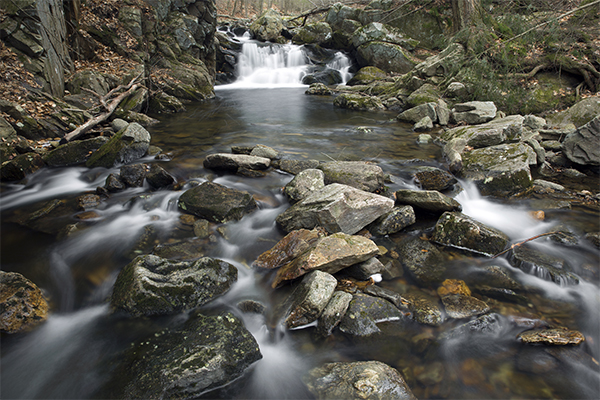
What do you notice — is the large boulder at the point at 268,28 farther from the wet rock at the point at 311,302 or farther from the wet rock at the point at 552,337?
the wet rock at the point at 552,337

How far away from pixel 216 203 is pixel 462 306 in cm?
365

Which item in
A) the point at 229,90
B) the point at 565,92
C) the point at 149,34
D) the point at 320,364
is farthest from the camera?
the point at 229,90

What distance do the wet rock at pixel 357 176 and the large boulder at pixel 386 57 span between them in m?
16.9

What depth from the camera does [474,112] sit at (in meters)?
9.70

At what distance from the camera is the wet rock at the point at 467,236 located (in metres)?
4.19

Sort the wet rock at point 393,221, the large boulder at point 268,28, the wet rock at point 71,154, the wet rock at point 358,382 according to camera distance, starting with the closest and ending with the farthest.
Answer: the wet rock at point 358,382 → the wet rock at point 393,221 → the wet rock at point 71,154 → the large boulder at point 268,28

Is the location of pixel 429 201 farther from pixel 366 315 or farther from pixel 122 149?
pixel 122 149

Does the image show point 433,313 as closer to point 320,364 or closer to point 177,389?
point 320,364

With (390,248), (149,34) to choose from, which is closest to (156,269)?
(390,248)

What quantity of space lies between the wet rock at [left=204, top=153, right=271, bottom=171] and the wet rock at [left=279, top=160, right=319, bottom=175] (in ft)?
1.22

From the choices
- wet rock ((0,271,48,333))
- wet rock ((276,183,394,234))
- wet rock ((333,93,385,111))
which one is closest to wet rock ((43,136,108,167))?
wet rock ((0,271,48,333))

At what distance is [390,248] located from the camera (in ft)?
14.1

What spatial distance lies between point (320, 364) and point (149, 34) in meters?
16.4

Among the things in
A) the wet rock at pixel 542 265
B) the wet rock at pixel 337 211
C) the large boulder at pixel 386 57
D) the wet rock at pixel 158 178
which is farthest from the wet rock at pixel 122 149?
the large boulder at pixel 386 57
